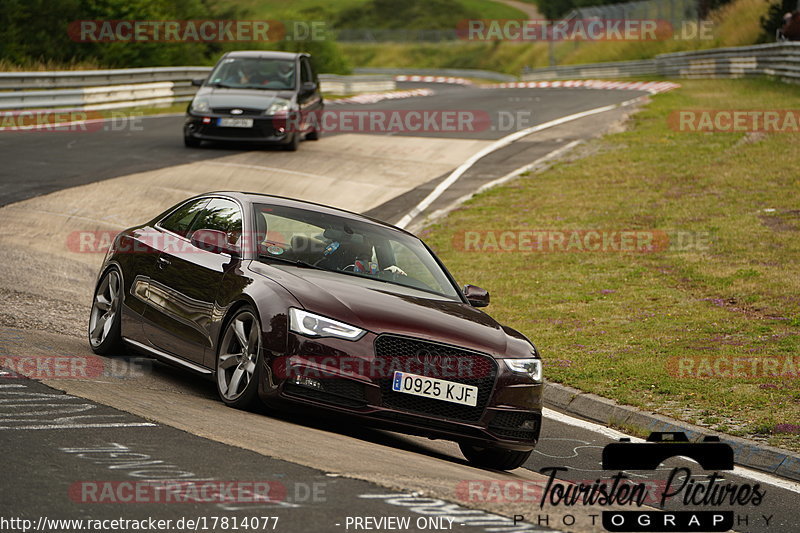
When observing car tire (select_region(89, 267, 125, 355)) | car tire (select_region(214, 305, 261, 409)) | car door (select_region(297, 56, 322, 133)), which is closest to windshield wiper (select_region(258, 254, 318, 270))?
car tire (select_region(214, 305, 261, 409))

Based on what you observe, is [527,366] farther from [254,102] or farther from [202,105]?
[202,105]

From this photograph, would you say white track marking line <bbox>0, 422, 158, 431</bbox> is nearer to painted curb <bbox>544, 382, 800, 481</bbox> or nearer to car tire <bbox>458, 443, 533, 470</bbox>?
car tire <bbox>458, 443, 533, 470</bbox>

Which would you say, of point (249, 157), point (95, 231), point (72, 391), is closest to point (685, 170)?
point (249, 157)

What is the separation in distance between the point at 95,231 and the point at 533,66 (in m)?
71.8

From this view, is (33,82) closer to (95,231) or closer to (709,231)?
(95,231)

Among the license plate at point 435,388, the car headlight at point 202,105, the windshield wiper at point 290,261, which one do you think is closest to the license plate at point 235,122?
the car headlight at point 202,105

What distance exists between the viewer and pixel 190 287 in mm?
8609

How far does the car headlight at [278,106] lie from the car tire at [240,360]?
16.0 meters

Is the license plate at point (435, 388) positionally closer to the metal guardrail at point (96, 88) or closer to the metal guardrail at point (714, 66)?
the metal guardrail at point (96, 88)

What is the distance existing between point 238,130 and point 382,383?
16.7m

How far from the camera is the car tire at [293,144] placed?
24.1 m

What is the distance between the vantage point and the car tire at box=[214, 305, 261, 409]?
24.8ft

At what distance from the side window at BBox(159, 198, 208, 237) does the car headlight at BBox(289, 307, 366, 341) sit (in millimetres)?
2276

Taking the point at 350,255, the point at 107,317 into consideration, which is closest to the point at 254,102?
the point at 107,317
